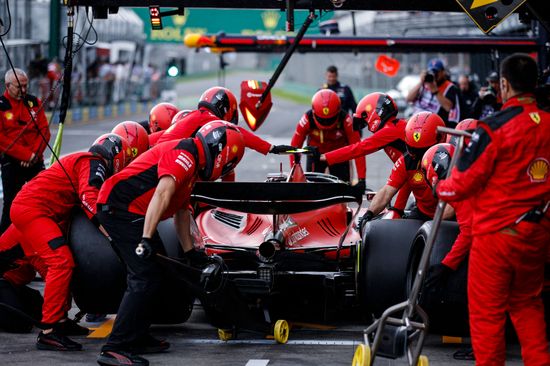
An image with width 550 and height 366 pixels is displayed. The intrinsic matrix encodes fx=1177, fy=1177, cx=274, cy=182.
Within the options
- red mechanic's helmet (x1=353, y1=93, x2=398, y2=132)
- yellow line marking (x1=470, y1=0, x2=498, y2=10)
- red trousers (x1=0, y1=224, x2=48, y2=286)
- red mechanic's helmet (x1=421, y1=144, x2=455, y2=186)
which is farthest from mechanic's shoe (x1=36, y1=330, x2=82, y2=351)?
red mechanic's helmet (x1=353, y1=93, x2=398, y2=132)

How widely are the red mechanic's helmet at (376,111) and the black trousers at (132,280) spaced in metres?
4.42

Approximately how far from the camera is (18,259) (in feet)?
29.4

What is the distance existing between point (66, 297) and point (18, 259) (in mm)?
799

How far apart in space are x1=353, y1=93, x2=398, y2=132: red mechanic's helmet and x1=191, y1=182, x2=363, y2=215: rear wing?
2832 mm

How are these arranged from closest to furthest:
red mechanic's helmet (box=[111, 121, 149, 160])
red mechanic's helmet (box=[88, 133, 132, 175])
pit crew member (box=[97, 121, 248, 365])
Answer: pit crew member (box=[97, 121, 248, 365]) < red mechanic's helmet (box=[88, 133, 132, 175]) < red mechanic's helmet (box=[111, 121, 149, 160])

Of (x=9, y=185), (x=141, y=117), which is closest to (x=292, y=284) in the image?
(x=9, y=185)

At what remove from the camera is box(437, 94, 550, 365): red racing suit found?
6.51m

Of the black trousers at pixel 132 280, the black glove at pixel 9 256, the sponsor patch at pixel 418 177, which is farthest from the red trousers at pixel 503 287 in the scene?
the black glove at pixel 9 256

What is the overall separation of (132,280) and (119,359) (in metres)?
0.53

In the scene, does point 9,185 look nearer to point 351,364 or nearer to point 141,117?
point 351,364

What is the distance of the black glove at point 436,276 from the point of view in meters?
7.39

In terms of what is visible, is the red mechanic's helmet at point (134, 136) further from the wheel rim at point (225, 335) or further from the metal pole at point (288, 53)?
the wheel rim at point (225, 335)

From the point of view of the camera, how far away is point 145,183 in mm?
7848

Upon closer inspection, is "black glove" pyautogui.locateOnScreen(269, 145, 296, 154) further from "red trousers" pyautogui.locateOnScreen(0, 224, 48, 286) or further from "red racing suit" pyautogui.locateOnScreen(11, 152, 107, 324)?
"red trousers" pyautogui.locateOnScreen(0, 224, 48, 286)
